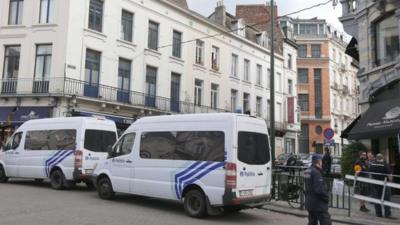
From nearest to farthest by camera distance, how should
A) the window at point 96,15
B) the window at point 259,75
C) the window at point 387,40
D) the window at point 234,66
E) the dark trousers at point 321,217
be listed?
the dark trousers at point 321,217
the window at point 387,40
the window at point 96,15
the window at point 234,66
the window at point 259,75

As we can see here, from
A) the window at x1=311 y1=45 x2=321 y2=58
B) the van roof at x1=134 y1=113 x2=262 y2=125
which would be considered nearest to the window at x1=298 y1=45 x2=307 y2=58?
the window at x1=311 y1=45 x2=321 y2=58

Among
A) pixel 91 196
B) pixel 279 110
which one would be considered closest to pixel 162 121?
pixel 91 196

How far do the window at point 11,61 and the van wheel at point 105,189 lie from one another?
46.8 ft

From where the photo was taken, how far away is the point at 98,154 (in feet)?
50.6

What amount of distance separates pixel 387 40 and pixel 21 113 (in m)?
18.0

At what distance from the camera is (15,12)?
25422mm

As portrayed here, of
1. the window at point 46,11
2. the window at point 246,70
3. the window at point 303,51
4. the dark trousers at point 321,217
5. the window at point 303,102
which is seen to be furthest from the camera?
the window at point 303,51

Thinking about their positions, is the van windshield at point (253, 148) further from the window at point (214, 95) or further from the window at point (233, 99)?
the window at point (233, 99)

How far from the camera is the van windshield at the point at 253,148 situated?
10.7 meters

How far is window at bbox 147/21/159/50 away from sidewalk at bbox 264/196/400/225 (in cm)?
1823

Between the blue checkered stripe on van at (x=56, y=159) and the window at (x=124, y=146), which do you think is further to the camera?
the blue checkered stripe on van at (x=56, y=159)

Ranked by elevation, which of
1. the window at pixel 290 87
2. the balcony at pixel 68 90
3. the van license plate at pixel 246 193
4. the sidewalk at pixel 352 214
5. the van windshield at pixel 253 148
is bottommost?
the sidewalk at pixel 352 214

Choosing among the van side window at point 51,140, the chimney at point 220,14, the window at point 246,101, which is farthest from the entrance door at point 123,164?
the window at point 246,101

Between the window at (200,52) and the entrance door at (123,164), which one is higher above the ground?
the window at (200,52)
